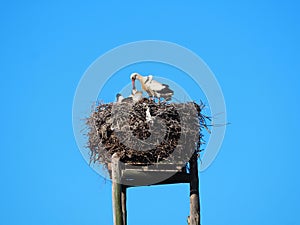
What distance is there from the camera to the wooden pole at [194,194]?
7.26 m

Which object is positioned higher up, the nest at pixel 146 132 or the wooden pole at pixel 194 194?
the nest at pixel 146 132

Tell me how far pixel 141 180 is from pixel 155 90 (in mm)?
1928

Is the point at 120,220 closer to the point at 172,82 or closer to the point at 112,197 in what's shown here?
the point at 112,197

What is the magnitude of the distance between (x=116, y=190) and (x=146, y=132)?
34.6 inches

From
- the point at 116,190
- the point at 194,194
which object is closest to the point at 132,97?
the point at 116,190

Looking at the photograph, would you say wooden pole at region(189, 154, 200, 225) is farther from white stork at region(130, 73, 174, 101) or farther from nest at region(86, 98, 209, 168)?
white stork at region(130, 73, 174, 101)

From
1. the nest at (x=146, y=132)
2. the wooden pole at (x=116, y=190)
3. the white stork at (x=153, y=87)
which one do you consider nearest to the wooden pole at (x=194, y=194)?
the nest at (x=146, y=132)

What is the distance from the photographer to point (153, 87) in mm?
8906

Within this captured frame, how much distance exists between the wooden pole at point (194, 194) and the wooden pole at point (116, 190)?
0.96m

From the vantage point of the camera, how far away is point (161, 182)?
7.48m

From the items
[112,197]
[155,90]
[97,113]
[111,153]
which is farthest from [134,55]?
[112,197]

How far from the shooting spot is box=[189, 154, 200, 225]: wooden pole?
726 centimetres

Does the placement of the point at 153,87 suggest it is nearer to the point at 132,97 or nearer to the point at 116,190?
the point at 132,97

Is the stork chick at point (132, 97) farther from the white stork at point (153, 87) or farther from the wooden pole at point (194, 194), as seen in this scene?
the wooden pole at point (194, 194)
